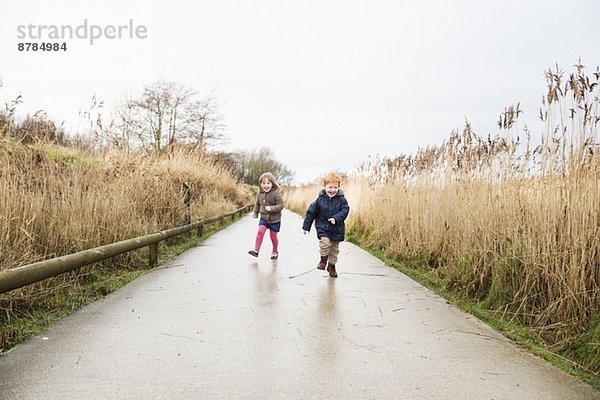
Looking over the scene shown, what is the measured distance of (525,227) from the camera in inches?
175

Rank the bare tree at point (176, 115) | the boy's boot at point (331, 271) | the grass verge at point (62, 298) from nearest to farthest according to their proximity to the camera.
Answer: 1. the grass verge at point (62, 298)
2. the boy's boot at point (331, 271)
3. the bare tree at point (176, 115)

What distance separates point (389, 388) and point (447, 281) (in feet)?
10.6

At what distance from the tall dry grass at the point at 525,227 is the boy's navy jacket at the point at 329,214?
56.3 inches

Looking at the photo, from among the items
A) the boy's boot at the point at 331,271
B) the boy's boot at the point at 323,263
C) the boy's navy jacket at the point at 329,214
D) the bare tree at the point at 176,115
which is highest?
the bare tree at the point at 176,115

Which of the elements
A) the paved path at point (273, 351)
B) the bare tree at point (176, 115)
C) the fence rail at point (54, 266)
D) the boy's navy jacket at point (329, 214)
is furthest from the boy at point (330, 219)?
the bare tree at point (176, 115)

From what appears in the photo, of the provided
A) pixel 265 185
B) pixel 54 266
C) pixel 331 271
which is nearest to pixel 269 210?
pixel 265 185

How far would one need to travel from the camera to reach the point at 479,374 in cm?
294

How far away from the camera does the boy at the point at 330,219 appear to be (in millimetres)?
6531

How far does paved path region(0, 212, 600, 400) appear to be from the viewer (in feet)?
8.68

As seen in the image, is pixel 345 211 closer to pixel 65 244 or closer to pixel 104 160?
pixel 65 244

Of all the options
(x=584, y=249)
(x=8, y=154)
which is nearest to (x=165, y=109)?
(x=8, y=154)

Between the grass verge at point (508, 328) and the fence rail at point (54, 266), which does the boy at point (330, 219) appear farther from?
the fence rail at point (54, 266)

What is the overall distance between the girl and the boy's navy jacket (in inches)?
54.1

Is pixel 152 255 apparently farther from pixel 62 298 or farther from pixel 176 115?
pixel 176 115
